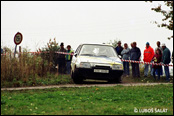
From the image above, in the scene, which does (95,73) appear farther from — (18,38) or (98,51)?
(18,38)

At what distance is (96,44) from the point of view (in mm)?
17656

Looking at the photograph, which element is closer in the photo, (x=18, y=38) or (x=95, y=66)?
(x=95, y=66)

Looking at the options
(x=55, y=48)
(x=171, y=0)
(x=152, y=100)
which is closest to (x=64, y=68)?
(x=55, y=48)

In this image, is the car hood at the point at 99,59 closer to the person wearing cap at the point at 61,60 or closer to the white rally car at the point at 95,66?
the white rally car at the point at 95,66

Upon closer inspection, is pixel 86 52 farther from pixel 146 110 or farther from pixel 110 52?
pixel 146 110

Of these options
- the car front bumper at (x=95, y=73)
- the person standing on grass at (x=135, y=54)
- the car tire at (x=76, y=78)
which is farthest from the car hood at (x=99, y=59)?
the person standing on grass at (x=135, y=54)

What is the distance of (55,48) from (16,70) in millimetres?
9092

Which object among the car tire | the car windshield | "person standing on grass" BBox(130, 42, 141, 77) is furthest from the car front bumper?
"person standing on grass" BBox(130, 42, 141, 77)

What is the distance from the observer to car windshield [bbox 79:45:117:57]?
1712 centimetres

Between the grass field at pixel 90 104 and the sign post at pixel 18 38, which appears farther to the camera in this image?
the sign post at pixel 18 38

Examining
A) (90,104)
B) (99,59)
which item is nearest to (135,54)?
(99,59)

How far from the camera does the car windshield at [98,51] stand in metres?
17.1

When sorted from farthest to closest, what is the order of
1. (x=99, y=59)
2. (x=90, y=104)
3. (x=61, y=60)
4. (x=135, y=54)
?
(x=61, y=60) < (x=135, y=54) < (x=99, y=59) < (x=90, y=104)

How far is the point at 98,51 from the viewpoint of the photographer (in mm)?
17359
